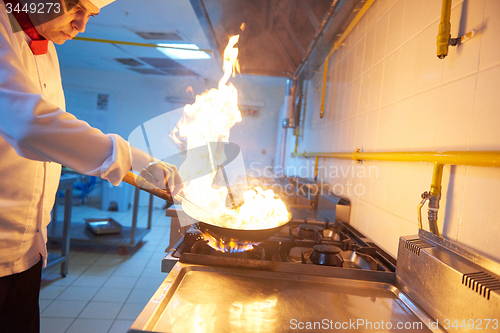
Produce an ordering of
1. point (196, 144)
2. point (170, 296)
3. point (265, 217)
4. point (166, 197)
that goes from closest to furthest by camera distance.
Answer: point (170, 296) < point (166, 197) < point (265, 217) < point (196, 144)

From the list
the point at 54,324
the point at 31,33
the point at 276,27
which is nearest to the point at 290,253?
the point at 31,33

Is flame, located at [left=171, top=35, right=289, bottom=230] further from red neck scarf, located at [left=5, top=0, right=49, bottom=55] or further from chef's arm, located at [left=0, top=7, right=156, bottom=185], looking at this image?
red neck scarf, located at [left=5, top=0, right=49, bottom=55]

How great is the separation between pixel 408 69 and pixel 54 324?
289 centimetres

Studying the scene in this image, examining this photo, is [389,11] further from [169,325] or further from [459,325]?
[169,325]

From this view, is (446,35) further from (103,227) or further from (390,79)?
(103,227)

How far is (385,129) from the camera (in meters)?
1.45

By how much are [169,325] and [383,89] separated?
1.45 m

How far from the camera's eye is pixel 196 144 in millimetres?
1937

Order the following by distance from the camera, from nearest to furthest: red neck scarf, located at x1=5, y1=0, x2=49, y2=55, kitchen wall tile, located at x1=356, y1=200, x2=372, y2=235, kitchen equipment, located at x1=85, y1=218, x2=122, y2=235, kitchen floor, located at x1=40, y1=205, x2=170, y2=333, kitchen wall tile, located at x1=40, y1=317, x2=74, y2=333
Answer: red neck scarf, located at x1=5, y1=0, x2=49, y2=55
kitchen wall tile, located at x1=356, y1=200, x2=372, y2=235
kitchen wall tile, located at x1=40, y1=317, x2=74, y2=333
kitchen floor, located at x1=40, y1=205, x2=170, y2=333
kitchen equipment, located at x1=85, y1=218, x2=122, y2=235

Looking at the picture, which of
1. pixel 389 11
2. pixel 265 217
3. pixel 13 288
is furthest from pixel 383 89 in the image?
pixel 13 288

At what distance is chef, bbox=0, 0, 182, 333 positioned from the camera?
780mm

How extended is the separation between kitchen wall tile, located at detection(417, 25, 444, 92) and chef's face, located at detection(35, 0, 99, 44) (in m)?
1.32

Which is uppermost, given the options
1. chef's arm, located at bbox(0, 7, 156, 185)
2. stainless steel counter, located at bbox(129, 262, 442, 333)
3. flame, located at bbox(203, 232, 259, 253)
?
chef's arm, located at bbox(0, 7, 156, 185)

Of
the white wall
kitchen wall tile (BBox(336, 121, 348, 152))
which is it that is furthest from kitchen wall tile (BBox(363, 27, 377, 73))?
the white wall
